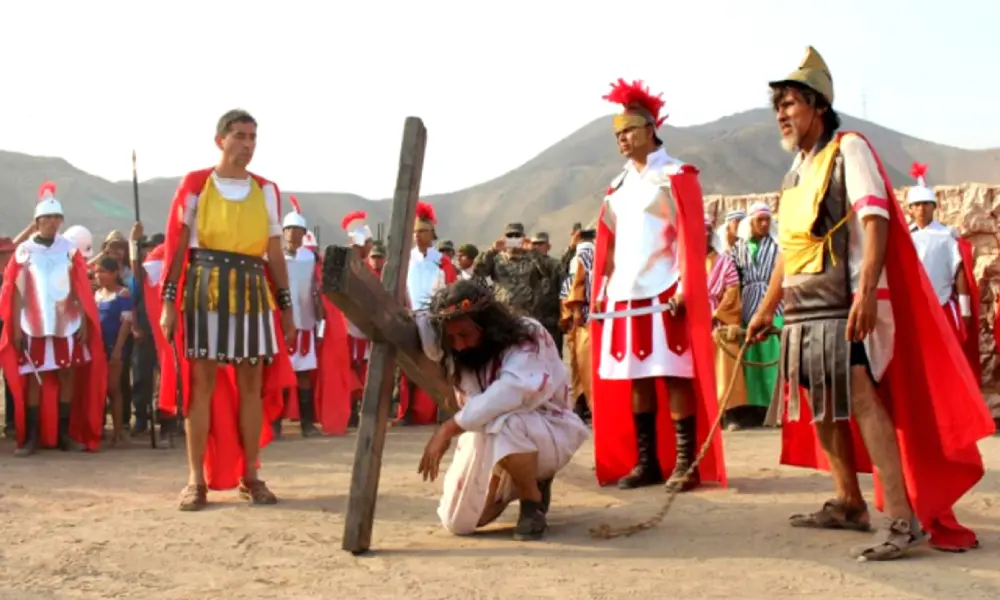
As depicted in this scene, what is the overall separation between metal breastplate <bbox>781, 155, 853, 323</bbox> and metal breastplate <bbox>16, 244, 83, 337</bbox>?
19.8 ft

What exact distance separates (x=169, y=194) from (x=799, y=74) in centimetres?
6791

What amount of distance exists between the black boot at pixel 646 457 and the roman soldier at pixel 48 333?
176 inches

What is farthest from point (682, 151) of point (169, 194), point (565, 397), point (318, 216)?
point (565, 397)

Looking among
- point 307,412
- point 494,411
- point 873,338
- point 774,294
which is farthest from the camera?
point 307,412

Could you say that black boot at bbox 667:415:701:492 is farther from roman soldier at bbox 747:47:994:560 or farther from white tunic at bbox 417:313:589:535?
roman soldier at bbox 747:47:994:560

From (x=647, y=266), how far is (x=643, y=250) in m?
0.09

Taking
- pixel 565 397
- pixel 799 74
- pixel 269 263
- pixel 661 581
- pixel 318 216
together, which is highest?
pixel 318 216

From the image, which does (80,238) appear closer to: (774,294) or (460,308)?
(460,308)

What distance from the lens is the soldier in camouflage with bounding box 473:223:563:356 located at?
9.98 metres

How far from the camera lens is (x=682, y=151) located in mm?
71250

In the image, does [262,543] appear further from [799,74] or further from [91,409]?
[91,409]

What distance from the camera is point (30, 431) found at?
8.45m

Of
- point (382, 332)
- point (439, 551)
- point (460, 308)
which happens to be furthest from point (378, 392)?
point (439, 551)

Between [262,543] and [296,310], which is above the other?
[296,310]
